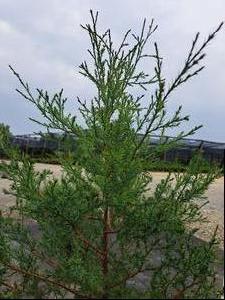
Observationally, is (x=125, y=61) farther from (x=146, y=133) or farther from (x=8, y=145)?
(x=8, y=145)

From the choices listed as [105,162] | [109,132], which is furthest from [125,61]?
[105,162]

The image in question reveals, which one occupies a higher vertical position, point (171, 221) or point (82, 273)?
point (171, 221)

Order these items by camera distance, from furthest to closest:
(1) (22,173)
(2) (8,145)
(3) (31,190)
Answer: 1. (2) (8,145)
2. (1) (22,173)
3. (3) (31,190)

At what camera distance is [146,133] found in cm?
611

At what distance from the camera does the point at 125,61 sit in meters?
6.88

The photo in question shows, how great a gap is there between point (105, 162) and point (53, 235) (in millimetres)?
1240

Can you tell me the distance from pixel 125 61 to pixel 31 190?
2.15m

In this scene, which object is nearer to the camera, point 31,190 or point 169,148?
point 31,190

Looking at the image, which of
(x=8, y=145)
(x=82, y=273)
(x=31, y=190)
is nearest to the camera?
(x=82, y=273)

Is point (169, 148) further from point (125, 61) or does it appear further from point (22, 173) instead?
point (22, 173)

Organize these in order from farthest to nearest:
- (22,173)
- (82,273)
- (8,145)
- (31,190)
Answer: (8,145) < (22,173) < (31,190) < (82,273)

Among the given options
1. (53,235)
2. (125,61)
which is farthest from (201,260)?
(125,61)

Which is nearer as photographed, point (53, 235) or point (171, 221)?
point (171, 221)

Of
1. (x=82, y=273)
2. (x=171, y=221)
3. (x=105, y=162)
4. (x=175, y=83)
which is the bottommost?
(x=82, y=273)
